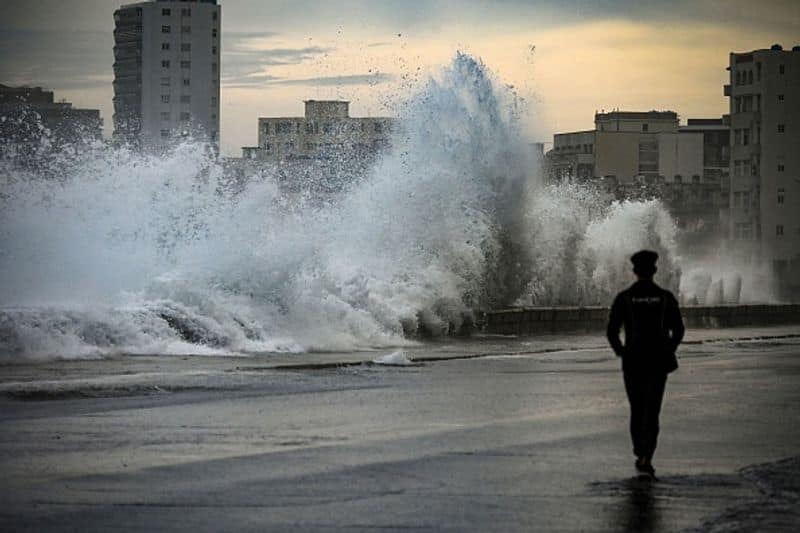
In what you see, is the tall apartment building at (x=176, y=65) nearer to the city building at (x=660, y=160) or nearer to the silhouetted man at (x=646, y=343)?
the city building at (x=660, y=160)

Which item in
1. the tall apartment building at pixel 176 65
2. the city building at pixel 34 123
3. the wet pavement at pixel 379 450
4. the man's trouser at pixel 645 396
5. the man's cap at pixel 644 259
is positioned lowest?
the wet pavement at pixel 379 450

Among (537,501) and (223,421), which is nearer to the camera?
(537,501)

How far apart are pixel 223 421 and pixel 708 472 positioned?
16.1ft

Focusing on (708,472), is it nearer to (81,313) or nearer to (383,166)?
(81,313)

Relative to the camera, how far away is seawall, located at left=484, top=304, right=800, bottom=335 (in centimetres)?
3575

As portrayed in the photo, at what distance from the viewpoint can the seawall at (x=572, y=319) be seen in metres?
35.8

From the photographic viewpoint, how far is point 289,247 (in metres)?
32.1

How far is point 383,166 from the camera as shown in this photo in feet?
136

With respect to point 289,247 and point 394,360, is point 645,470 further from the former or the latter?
point 289,247

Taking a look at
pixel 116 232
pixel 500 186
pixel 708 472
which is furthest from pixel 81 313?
pixel 500 186

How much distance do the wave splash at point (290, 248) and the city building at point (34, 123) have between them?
257 centimetres

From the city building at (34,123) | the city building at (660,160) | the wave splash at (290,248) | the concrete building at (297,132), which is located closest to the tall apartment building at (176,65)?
the concrete building at (297,132)

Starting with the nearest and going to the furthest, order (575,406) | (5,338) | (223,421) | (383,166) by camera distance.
A: (223,421)
(575,406)
(5,338)
(383,166)

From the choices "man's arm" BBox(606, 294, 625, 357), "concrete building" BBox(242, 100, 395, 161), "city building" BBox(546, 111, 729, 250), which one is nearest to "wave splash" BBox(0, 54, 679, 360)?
"man's arm" BBox(606, 294, 625, 357)
